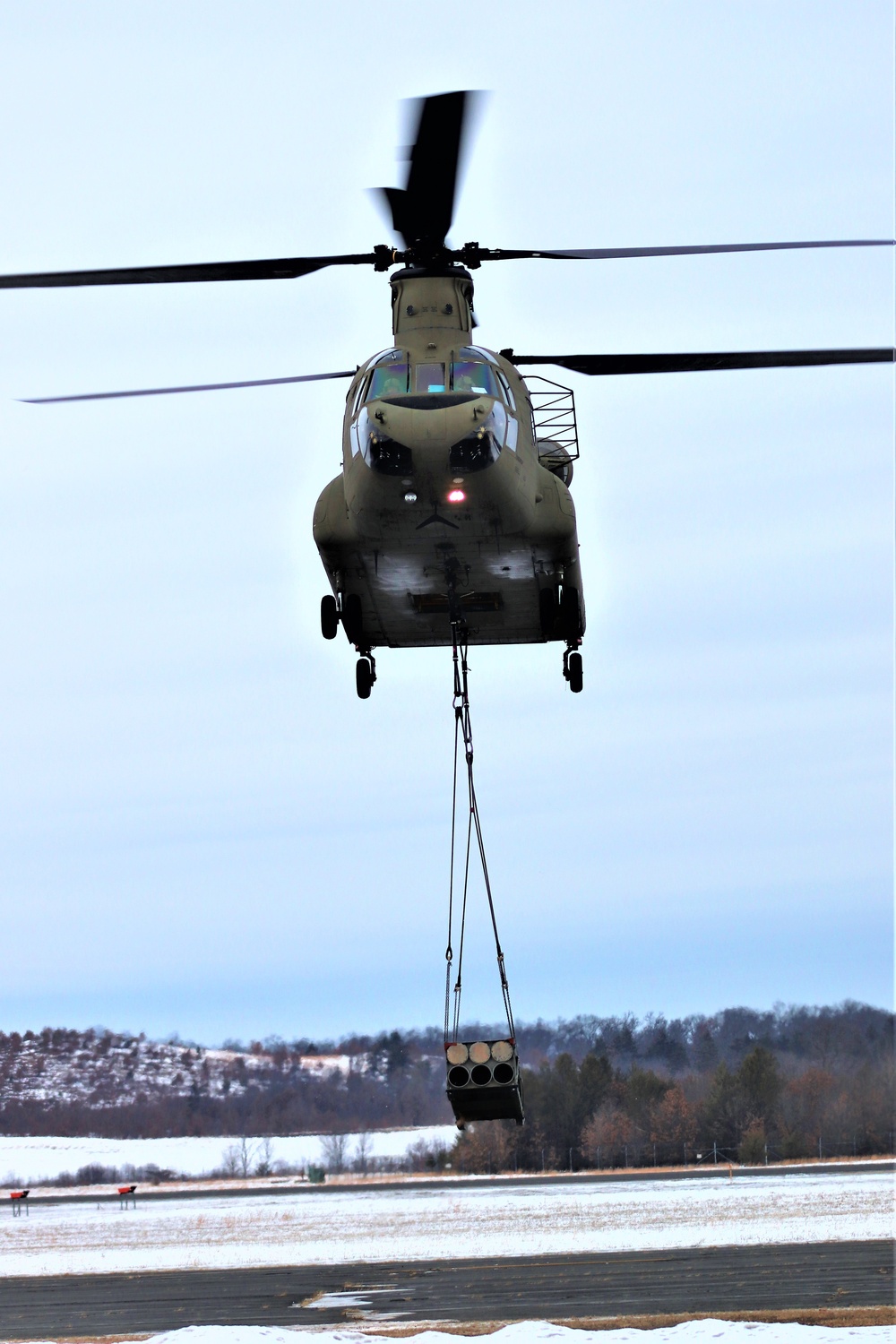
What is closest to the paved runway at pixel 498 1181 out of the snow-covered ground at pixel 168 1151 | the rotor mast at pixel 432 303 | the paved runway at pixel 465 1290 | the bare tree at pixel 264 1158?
the snow-covered ground at pixel 168 1151

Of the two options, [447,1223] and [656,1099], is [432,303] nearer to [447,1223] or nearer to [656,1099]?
[447,1223]

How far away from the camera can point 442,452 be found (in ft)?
46.3

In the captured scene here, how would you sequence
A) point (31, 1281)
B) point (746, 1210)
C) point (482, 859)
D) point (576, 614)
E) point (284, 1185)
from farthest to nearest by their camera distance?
point (284, 1185)
point (746, 1210)
point (31, 1281)
point (576, 614)
point (482, 859)

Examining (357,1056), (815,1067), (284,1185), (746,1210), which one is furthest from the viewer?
(357,1056)

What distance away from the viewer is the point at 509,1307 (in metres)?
24.4

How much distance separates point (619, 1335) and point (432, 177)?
16.1 m

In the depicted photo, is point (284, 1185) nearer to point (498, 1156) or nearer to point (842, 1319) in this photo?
point (498, 1156)

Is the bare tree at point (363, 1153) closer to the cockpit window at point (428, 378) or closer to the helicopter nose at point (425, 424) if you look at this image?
the cockpit window at point (428, 378)

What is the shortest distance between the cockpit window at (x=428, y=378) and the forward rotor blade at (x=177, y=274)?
6.04 feet

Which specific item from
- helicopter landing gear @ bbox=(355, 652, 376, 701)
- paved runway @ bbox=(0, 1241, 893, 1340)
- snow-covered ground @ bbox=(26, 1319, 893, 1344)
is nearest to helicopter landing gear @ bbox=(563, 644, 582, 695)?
helicopter landing gear @ bbox=(355, 652, 376, 701)

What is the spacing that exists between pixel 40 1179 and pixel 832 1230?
3577 centimetres

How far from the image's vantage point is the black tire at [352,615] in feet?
55.7

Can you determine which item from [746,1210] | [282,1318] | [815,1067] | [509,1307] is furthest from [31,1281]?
[815,1067]

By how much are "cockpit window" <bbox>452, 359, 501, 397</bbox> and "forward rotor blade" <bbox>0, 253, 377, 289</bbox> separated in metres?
2.07
